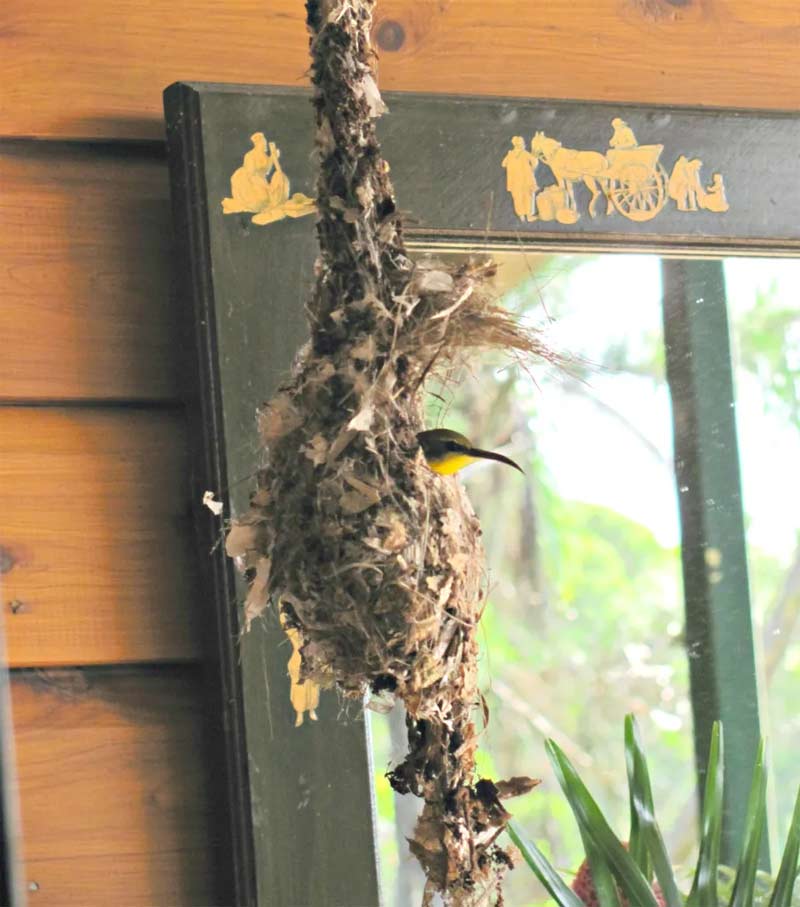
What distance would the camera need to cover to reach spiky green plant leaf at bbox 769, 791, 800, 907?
80 centimetres

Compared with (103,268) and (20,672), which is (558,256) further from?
(20,672)

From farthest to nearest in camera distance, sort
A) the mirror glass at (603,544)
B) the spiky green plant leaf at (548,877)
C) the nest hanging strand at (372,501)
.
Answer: the mirror glass at (603,544) < the spiky green plant leaf at (548,877) < the nest hanging strand at (372,501)

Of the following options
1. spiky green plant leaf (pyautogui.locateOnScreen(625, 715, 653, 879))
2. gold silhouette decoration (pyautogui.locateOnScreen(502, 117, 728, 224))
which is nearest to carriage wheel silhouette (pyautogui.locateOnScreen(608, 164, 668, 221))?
gold silhouette decoration (pyautogui.locateOnScreen(502, 117, 728, 224))

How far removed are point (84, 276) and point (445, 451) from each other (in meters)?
0.30

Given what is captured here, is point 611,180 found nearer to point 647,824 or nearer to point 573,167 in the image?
point 573,167

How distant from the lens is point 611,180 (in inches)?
36.9

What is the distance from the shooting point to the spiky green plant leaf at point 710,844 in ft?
2.66

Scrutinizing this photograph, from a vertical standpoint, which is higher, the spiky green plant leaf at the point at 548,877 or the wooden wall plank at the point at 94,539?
the wooden wall plank at the point at 94,539

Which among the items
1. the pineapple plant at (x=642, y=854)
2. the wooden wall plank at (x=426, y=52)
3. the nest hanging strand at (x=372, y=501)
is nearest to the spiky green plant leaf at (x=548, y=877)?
the pineapple plant at (x=642, y=854)

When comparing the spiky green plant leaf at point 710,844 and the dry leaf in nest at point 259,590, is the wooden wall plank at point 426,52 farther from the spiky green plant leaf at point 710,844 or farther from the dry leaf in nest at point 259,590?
the spiky green plant leaf at point 710,844

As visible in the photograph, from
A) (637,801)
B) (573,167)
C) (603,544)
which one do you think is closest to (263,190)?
(573,167)

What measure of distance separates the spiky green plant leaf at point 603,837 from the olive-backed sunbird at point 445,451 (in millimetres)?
221

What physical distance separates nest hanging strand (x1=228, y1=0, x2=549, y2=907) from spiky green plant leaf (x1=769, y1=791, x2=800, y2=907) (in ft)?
0.71

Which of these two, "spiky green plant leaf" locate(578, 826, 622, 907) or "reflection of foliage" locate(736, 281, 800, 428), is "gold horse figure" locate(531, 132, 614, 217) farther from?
"spiky green plant leaf" locate(578, 826, 622, 907)
